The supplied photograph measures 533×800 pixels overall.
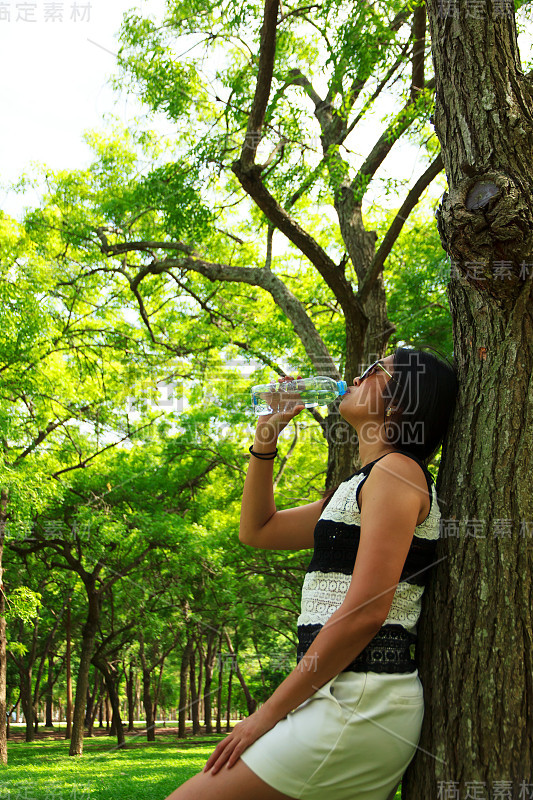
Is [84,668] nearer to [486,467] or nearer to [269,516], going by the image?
[269,516]

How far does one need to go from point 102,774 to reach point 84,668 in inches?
136

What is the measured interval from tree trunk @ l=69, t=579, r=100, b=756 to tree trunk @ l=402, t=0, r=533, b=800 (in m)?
16.4

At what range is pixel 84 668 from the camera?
17.1 m

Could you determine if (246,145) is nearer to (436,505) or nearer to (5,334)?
(436,505)

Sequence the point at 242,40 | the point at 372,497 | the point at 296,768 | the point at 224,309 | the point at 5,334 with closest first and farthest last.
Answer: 1. the point at 296,768
2. the point at 372,497
3. the point at 242,40
4. the point at 5,334
5. the point at 224,309

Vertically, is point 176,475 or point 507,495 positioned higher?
point 176,475

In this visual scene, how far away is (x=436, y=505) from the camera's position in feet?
6.84

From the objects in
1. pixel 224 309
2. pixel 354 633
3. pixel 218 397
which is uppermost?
pixel 224 309

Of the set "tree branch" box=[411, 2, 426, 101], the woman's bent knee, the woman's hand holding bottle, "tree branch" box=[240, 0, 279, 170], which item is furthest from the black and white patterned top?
"tree branch" box=[411, 2, 426, 101]

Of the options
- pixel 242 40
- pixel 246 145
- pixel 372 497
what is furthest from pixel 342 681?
pixel 242 40

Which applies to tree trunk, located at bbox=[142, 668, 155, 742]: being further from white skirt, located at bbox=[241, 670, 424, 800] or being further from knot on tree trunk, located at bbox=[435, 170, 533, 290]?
knot on tree trunk, located at bbox=[435, 170, 533, 290]

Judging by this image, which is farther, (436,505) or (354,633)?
(436,505)

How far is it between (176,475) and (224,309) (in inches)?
219

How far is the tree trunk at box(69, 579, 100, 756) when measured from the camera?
663 inches
